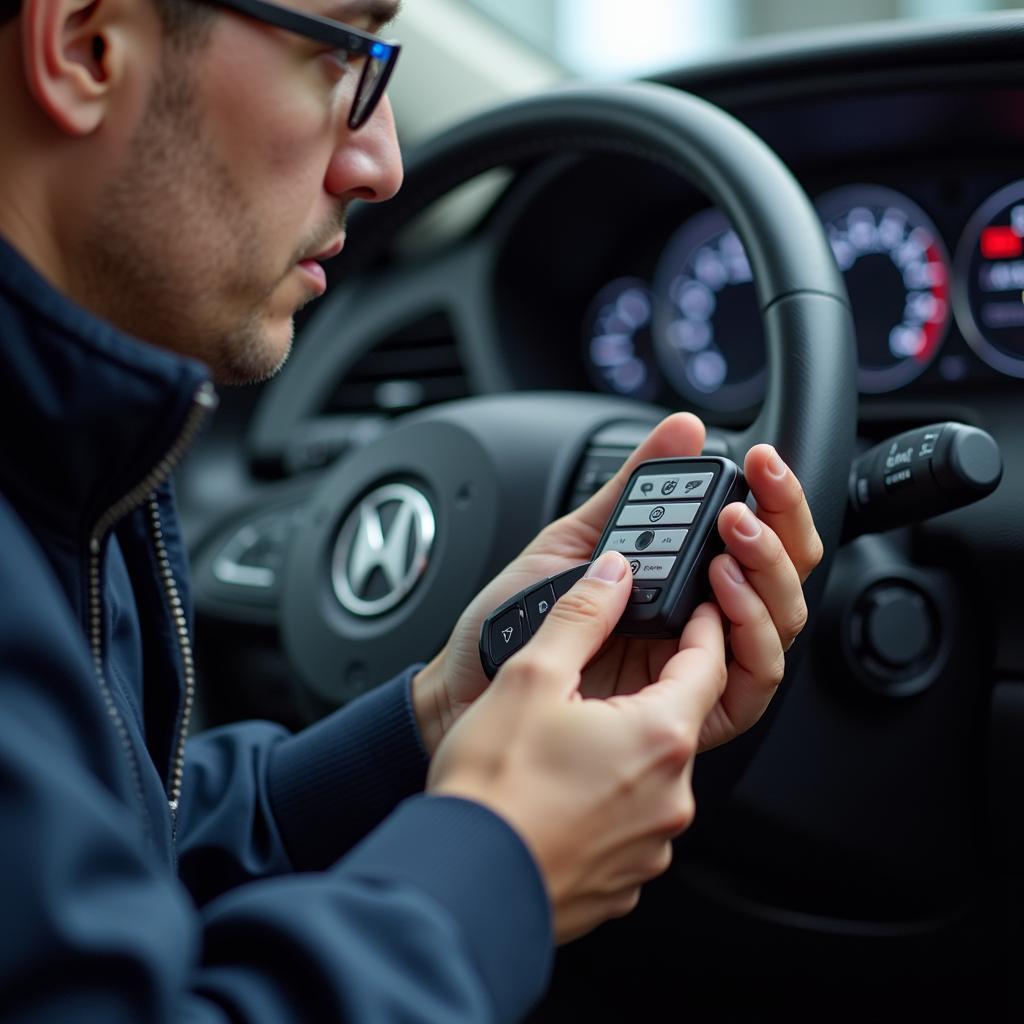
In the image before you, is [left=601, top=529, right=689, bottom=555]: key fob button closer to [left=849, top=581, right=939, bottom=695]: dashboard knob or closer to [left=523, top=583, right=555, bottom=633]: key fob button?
[left=523, top=583, right=555, bottom=633]: key fob button

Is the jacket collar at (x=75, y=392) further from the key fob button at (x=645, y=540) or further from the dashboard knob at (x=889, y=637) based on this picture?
the dashboard knob at (x=889, y=637)

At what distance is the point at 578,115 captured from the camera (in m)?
1.01

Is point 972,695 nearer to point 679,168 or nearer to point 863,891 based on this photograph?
point 863,891

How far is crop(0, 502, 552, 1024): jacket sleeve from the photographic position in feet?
1.51

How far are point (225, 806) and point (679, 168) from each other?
1.72 feet

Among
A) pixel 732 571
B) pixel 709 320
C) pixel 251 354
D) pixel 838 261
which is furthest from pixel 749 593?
pixel 709 320

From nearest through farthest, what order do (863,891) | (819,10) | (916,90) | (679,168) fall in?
(679,168), (863,891), (916,90), (819,10)

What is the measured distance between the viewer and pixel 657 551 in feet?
2.42

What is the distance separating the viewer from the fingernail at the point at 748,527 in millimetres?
699

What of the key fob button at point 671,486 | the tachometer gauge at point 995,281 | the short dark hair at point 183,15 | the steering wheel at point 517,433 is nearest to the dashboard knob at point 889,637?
the steering wheel at point 517,433

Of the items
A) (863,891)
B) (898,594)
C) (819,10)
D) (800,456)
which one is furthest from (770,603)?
(819,10)

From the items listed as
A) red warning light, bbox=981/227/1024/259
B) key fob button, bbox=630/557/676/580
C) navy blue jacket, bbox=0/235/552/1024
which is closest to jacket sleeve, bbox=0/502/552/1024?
navy blue jacket, bbox=0/235/552/1024

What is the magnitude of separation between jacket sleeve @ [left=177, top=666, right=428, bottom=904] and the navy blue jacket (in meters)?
0.18

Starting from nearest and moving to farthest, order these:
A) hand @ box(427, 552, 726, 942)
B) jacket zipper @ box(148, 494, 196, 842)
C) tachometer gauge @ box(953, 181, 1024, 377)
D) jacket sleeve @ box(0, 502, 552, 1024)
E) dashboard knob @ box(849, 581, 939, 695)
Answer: jacket sleeve @ box(0, 502, 552, 1024)
hand @ box(427, 552, 726, 942)
jacket zipper @ box(148, 494, 196, 842)
dashboard knob @ box(849, 581, 939, 695)
tachometer gauge @ box(953, 181, 1024, 377)
